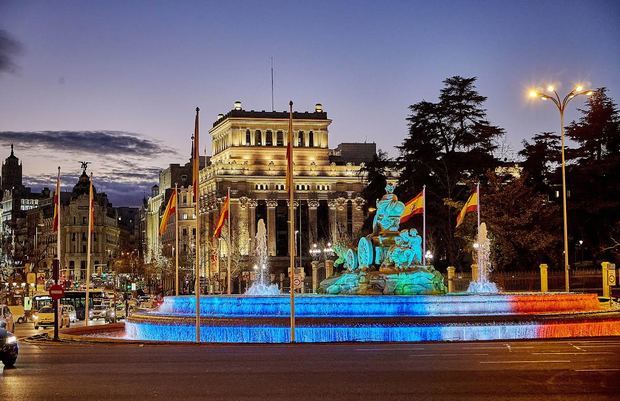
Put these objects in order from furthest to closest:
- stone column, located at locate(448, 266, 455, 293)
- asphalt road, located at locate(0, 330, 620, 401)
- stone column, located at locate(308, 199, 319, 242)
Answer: stone column, located at locate(308, 199, 319, 242) → stone column, located at locate(448, 266, 455, 293) → asphalt road, located at locate(0, 330, 620, 401)

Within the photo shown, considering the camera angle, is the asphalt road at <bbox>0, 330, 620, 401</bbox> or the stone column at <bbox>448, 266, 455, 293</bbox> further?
the stone column at <bbox>448, 266, 455, 293</bbox>

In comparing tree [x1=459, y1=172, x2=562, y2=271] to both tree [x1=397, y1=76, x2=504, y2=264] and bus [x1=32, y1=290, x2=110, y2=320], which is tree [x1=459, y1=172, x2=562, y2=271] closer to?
tree [x1=397, y1=76, x2=504, y2=264]

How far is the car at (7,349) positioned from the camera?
21562 mm

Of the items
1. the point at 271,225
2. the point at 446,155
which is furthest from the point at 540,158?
the point at 271,225

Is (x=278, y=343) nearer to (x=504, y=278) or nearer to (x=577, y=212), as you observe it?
(x=504, y=278)

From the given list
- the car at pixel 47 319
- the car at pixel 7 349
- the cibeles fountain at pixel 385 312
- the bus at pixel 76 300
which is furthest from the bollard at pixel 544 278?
the car at pixel 7 349

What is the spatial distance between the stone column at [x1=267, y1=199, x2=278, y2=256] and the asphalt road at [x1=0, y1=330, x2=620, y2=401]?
4502 inches

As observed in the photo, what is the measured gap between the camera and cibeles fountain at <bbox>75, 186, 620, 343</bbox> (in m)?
31.1

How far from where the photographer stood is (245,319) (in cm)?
3234

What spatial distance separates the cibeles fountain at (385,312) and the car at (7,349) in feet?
35.3

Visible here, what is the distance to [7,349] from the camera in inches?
853

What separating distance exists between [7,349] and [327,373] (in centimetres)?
753

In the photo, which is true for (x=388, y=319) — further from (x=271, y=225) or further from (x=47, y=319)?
(x=271, y=225)

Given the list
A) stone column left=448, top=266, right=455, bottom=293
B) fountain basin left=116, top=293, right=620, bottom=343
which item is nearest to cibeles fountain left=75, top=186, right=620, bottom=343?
fountain basin left=116, top=293, right=620, bottom=343
